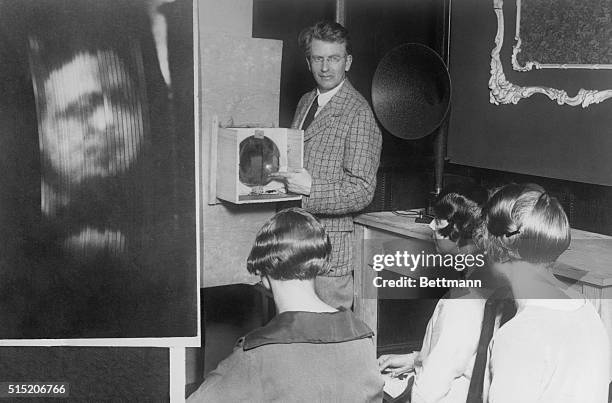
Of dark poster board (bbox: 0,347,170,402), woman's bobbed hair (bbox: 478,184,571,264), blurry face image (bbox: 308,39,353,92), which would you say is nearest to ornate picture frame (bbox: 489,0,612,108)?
woman's bobbed hair (bbox: 478,184,571,264)

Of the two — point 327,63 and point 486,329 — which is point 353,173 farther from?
point 486,329

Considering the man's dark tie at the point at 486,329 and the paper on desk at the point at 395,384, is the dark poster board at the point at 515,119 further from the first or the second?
the paper on desk at the point at 395,384

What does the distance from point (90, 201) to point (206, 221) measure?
23 centimetres

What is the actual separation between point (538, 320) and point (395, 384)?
30 centimetres

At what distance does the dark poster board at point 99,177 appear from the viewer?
1306 millimetres

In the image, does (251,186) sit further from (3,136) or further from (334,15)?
(3,136)

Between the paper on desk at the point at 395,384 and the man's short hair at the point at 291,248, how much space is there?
249 millimetres

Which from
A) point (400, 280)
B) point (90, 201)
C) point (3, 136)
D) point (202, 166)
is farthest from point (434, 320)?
point (3, 136)

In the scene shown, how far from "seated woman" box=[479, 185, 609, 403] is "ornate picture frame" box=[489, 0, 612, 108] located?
180 millimetres

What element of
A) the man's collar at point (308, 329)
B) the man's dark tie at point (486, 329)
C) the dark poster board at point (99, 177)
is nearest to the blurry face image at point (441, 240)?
the man's dark tie at point (486, 329)

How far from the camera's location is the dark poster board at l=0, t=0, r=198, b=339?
131 cm

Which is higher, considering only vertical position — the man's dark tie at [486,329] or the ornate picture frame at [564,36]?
the ornate picture frame at [564,36]

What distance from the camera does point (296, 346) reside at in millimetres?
1241

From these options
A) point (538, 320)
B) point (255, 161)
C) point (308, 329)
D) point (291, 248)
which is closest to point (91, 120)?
point (255, 161)
